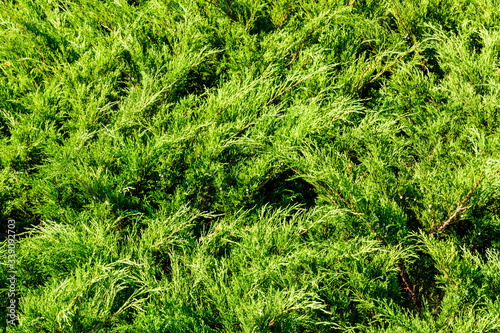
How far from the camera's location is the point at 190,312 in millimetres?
1639

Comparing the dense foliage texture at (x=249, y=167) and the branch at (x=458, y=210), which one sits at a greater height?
the dense foliage texture at (x=249, y=167)

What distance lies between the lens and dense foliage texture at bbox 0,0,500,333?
5.65 feet

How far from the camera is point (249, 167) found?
84.1 inches

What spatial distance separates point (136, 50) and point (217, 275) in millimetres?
1444

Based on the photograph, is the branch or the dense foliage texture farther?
the branch

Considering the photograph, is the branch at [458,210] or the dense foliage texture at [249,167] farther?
the branch at [458,210]

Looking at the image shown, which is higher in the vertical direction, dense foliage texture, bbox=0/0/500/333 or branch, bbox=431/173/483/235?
dense foliage texture, bbox=0/0/500/333

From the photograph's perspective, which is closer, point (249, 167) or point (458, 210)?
point (458, 210)

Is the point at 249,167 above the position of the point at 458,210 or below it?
above

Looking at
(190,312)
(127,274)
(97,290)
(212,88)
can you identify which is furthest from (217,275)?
(212,88)

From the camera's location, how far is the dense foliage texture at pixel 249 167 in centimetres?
172

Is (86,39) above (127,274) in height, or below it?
above

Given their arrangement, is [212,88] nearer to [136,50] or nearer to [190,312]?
[136,50]

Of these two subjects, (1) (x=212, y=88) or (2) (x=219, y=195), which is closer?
(2) (x=219, y=195)
